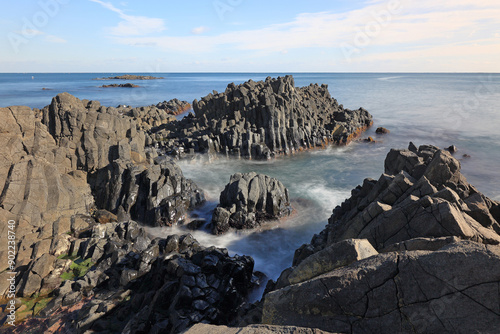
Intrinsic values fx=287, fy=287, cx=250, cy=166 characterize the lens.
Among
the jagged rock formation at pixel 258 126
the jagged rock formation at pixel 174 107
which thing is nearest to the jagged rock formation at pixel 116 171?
the jagged rock formation at pixel 258 126

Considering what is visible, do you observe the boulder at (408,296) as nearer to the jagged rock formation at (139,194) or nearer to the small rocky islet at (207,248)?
the small rocky islet at (207,248)

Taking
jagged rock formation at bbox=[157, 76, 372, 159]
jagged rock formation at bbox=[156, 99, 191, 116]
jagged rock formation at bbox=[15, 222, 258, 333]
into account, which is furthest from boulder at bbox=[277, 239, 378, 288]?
jagged rock formation at bbox=[156, 99, 191, 116]

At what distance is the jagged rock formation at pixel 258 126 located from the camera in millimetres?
46594

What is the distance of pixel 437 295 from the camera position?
5980 mm

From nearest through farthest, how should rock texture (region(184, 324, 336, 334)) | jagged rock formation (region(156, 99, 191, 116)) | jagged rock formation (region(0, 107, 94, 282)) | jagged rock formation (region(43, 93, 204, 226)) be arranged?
rock texture (region(184, 324, 336, 334)) → jagged rock formation (region(0, 107, 94, 282)) → jagged rock formation (region(43, 93, 204, 226)) → jagged rock formation (region(156, 99, 191, 116))

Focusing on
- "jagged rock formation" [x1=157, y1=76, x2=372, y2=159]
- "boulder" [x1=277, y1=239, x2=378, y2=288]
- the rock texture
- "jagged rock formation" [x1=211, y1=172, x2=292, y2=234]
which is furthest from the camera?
"jagged rock formation" [x1=157, y1=76, x2=372, y2=159]

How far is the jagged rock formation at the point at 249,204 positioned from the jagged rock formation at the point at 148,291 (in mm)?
6408

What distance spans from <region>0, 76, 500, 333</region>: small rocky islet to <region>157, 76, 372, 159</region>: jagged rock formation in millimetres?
16310

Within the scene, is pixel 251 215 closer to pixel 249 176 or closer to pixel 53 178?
pixel 249 176

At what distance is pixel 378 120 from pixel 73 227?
76853mm

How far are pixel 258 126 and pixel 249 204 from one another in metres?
25.9

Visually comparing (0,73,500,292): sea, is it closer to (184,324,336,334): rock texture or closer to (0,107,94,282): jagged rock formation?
(0,107,94,282): jagged rock formation

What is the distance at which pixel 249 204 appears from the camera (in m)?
26.3

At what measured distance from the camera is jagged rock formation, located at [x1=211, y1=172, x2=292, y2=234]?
977 inches
